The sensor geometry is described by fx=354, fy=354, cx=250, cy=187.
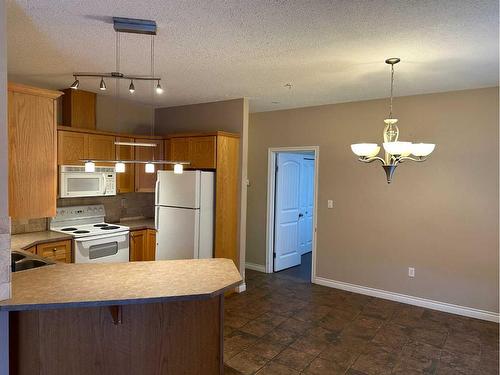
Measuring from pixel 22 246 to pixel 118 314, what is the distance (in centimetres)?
187

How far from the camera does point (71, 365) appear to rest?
206cm

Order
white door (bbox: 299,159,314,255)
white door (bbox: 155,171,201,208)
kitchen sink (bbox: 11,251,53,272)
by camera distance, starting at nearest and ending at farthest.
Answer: kitchen sink (bbox: 11,251,53,272)
white door (bbox: 155,171,201,208)
white door (bbox: 299,159,314,255)

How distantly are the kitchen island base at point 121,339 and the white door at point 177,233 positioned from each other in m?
2.03

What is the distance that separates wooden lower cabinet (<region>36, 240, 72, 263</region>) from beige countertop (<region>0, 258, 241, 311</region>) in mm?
1319

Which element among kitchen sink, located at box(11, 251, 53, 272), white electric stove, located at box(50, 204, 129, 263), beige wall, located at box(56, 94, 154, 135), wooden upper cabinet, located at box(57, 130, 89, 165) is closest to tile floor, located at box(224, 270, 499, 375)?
white electric stove, located at box(50, 204, 129, 263)

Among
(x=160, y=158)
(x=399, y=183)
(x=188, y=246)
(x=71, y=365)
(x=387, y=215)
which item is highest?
(x=160, y=158)

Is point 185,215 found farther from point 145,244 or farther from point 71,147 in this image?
point 71,147

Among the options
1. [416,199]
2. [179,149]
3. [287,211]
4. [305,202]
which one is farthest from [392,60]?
[305,202]

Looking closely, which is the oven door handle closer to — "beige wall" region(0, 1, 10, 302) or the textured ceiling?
the textured ceiling

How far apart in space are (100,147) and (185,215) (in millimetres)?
1411

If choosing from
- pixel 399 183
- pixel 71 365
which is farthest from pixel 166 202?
pixel 399 183

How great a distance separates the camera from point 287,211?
6035 mm

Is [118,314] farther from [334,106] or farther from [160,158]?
[334,106]

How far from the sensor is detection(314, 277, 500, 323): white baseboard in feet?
13.0
